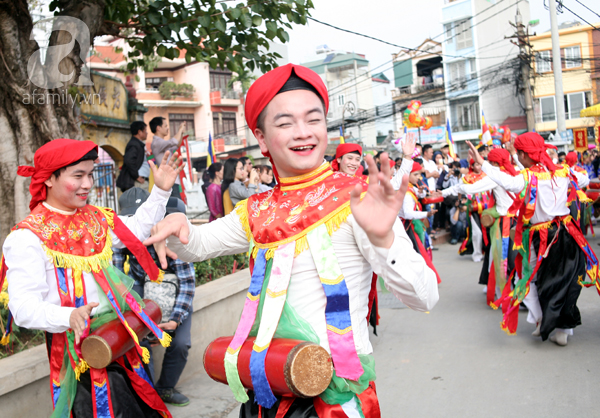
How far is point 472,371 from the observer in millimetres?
4559

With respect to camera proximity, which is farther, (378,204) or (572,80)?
(572,80)

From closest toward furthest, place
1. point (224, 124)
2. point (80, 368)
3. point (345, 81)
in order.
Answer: point (80, 368) → point (224, 124) → point (345, 81)

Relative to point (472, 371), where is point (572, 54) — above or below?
above

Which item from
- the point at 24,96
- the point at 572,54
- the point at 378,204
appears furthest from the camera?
the point at 572,54

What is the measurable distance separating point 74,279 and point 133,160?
3.55 m

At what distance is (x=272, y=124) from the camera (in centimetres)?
198

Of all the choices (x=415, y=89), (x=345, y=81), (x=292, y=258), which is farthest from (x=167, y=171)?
(x=345, y=81)

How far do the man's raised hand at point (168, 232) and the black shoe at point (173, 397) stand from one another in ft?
8.16

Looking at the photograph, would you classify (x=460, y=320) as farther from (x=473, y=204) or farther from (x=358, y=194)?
(x=358, y=194)

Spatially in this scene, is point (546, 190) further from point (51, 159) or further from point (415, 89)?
point (415, 89)

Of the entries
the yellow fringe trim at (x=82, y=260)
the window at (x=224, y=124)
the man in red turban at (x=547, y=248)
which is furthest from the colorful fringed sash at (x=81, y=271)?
the window at (x=224, y=124)

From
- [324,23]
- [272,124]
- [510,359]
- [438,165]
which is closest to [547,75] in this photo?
[438,165]

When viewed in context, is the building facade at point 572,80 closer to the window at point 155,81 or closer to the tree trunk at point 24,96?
the window at point 155,81

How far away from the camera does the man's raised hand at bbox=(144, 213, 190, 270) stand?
191 cm
